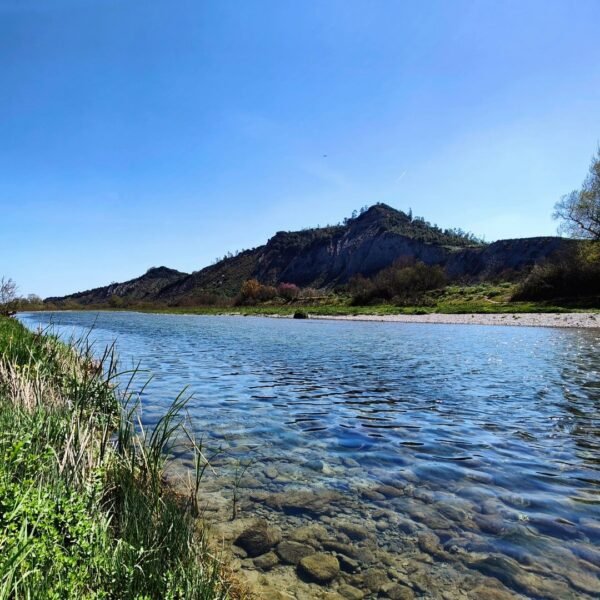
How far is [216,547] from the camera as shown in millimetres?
4895

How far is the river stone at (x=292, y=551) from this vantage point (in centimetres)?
489

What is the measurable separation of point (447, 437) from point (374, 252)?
127m

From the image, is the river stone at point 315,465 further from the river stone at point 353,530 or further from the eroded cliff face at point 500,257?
the eroded cliff face at point 500,257

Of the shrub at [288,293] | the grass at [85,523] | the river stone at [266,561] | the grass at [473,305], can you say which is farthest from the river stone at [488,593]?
the shrub at [288,293]

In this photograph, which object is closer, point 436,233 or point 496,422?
point 496,422

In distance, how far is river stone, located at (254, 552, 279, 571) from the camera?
15.6ft

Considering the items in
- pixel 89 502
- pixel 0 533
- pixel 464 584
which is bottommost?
pixel 464 584

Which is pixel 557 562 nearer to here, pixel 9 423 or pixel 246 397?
pixel 9 423

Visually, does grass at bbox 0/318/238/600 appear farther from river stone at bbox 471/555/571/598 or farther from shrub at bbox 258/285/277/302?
shrub at bbox 258/285/277/302

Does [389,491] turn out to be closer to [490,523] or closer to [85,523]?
[490,523]

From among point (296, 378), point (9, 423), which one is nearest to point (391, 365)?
point (296, 378)

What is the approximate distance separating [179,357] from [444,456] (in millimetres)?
16203

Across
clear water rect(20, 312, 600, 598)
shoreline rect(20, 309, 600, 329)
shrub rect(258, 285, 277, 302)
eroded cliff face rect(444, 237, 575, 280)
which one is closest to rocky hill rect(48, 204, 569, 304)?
eroded cliff face rect(444, 237, 575, 280)

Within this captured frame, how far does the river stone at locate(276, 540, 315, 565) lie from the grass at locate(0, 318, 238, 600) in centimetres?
88
